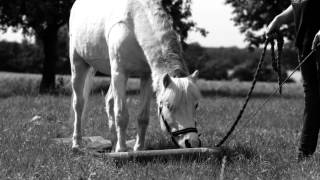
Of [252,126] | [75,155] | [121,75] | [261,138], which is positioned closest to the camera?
[75,155]

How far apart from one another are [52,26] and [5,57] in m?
29.8

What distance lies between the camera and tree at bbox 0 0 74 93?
1989 cm

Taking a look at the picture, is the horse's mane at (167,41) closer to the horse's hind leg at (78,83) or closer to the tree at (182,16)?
the horse's hind leg at (78,83)

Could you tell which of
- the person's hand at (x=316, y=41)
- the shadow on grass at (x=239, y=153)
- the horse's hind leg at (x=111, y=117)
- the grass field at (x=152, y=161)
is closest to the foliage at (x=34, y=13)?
the grass field at (x=152, y=161)

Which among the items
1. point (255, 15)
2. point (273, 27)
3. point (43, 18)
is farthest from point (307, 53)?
point (255, 15)

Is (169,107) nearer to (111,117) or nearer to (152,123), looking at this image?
(111,117)

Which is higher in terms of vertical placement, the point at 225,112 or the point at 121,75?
the point at 121,75

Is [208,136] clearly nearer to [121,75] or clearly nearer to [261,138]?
[261,138]

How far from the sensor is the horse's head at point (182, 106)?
18.6 ft

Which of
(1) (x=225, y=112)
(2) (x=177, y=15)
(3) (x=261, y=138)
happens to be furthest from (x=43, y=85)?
(3) (x=261, y=138)

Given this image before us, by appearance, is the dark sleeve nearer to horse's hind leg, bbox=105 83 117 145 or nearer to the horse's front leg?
the horse's front leg

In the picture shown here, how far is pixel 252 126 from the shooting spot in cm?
1022

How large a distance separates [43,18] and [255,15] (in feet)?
41.7

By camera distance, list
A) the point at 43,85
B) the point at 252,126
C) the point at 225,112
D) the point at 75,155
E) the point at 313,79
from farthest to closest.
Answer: the point at 43,85, the point at 225,112, the point at 252,126, the point at 75,155, the point at 313,79
